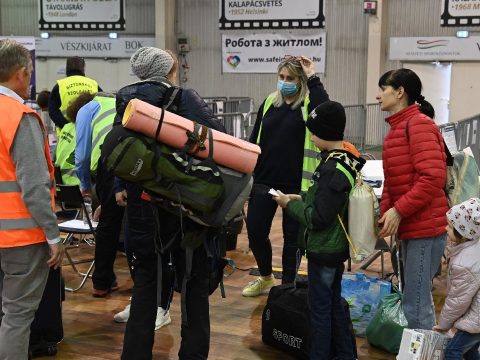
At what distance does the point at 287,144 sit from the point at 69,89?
3048mm

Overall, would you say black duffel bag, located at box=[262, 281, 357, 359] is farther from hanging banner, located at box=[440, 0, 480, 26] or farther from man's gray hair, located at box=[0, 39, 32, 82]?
hanging banner, located at box=[440, 0, 480, 26]

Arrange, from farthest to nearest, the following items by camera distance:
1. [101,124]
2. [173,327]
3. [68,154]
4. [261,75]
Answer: [261,75]
[68,154]
[101,124]
[173,327]

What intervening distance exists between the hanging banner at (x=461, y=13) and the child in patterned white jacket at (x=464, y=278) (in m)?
12.0

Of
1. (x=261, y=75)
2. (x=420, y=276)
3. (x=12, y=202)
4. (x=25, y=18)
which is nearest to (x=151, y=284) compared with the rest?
(x=12, y=202)

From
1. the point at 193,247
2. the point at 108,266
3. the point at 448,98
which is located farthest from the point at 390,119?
the point at 448,98

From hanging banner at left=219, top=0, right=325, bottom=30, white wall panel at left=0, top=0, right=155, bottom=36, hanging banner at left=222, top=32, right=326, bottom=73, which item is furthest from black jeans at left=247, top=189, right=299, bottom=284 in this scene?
white wall panel at left=0, top=0, right=155, bottom=36

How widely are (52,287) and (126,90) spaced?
1.29m

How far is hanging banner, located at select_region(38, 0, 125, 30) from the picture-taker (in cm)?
1761

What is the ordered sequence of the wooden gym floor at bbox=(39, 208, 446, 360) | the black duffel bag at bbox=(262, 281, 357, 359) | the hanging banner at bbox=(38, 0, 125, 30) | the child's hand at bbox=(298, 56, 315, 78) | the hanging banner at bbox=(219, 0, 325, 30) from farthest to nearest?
the hanging banner at bbox=(38, 0, 125, 30) < the hanging banner at bbox=(219, 0, 325, 30) < the child's hand at bbox=(298, 56, 315, 78) < the wooden gym floor at bbox=(39, 208, 446, 360) < the black duffel bag at bbox=(262, 281, 357, 359)

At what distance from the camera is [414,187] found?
3205mm

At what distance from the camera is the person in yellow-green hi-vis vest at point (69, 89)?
6547 mm

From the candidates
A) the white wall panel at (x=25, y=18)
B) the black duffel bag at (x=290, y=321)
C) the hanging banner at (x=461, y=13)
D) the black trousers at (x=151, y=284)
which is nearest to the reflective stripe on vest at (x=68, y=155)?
the black duffel bag at (x=290, y=321)

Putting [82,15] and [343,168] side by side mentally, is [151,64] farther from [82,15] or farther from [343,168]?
[82,15]

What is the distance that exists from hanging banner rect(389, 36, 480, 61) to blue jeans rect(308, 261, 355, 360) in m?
12.0
